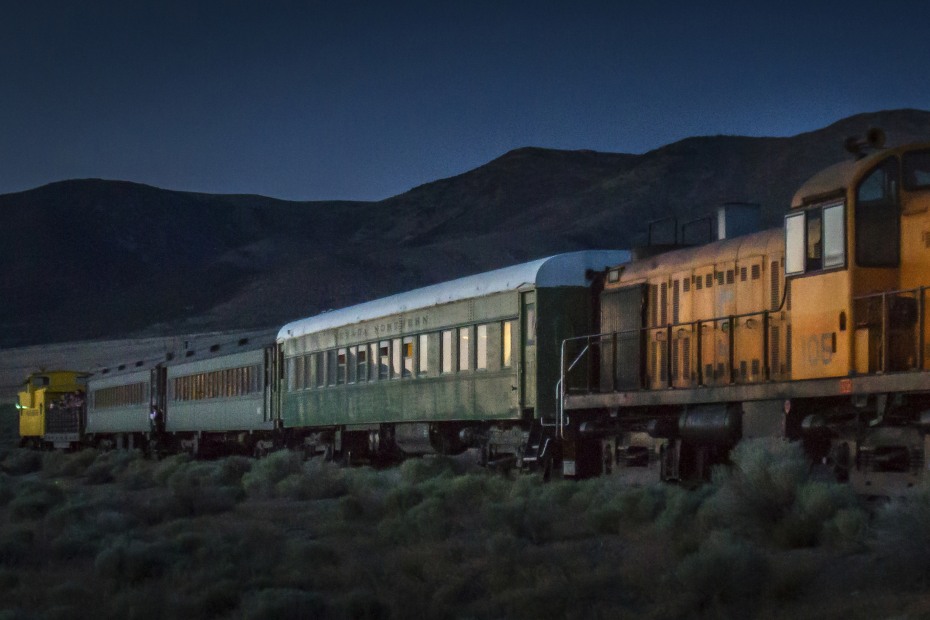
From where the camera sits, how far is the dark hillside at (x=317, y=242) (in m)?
133

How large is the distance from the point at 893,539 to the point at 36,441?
54.6 metres

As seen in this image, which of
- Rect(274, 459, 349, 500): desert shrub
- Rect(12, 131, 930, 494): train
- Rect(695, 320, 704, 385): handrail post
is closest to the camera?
Rect(12, 131, 930, 494): train

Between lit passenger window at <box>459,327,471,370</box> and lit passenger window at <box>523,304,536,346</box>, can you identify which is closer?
lit passenger window at <box>523,304,536,346</box>

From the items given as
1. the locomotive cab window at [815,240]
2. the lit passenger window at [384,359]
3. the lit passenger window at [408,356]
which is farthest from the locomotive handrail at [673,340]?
the lit passenger window at [384,359]

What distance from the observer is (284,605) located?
10.9 metres

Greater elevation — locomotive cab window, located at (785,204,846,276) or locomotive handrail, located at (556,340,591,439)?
locomotive cab window, located at (785,204,846,276)

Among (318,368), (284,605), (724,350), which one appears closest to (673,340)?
(724,350)

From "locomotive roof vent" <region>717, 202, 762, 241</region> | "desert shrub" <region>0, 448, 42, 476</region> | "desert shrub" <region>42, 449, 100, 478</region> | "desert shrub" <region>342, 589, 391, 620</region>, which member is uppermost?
"locomotive roof vent" <region>717, 202, 762, 241</region>

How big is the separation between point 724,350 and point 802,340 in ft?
8.12

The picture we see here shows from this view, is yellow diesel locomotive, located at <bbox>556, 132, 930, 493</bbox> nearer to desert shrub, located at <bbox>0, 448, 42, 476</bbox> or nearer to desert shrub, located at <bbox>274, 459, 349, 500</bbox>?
desert shrub, located at <bbox>274, 459, 349, 500</bbox>

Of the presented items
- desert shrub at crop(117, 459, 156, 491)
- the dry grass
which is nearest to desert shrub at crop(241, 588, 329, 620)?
the dry grass

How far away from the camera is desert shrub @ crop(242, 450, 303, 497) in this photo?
25891mm

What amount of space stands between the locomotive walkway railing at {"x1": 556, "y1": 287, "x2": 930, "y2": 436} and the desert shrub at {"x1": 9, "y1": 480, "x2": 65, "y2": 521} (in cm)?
885

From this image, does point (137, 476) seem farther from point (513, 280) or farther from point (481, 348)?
point (513, 280)
